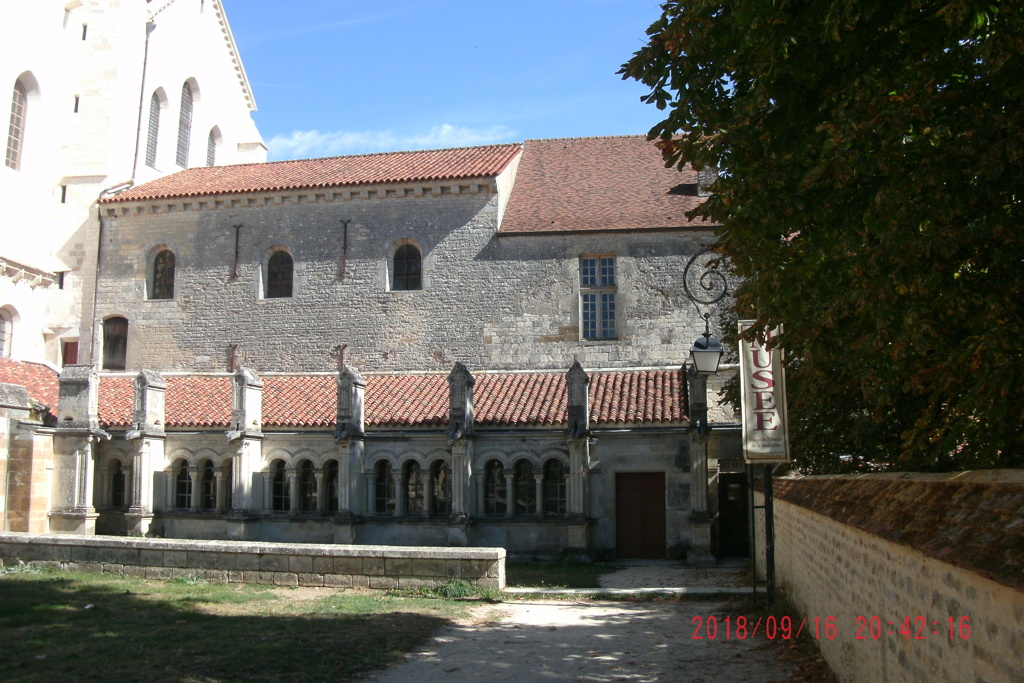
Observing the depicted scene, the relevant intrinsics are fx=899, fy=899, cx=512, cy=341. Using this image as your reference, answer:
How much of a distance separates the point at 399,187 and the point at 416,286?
3.09 m

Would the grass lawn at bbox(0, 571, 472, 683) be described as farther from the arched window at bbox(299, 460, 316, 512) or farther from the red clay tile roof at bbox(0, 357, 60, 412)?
the red clay tile roof at bbox(0, 357, 60, 412)

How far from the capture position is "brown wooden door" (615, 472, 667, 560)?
68.1ft

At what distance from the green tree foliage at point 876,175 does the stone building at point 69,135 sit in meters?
26.2

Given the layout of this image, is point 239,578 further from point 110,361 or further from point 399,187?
point 110,361

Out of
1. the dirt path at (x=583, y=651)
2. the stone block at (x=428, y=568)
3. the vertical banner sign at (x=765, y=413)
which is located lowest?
the dirt path at (x=583, y=651)

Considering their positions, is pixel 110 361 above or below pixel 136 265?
below

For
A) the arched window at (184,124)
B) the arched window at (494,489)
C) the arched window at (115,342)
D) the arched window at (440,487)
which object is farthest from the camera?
the arched window at (184,124)

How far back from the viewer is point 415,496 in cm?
2194

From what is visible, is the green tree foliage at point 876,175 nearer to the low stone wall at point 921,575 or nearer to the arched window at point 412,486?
the low stone wall at point 921,575

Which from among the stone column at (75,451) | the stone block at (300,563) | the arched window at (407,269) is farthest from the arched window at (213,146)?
the stone block at (300,563)

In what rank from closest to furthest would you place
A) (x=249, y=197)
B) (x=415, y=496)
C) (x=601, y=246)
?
(x=415, y=496) → (x=601, y=246) → (x=249, y=197)

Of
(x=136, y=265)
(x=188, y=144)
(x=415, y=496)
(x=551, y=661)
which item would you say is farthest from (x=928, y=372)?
(x=188, y=144)

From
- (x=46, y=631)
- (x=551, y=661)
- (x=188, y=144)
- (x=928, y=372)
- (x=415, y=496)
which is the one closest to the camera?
(x=928, y=372)

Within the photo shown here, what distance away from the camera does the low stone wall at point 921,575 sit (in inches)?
149
